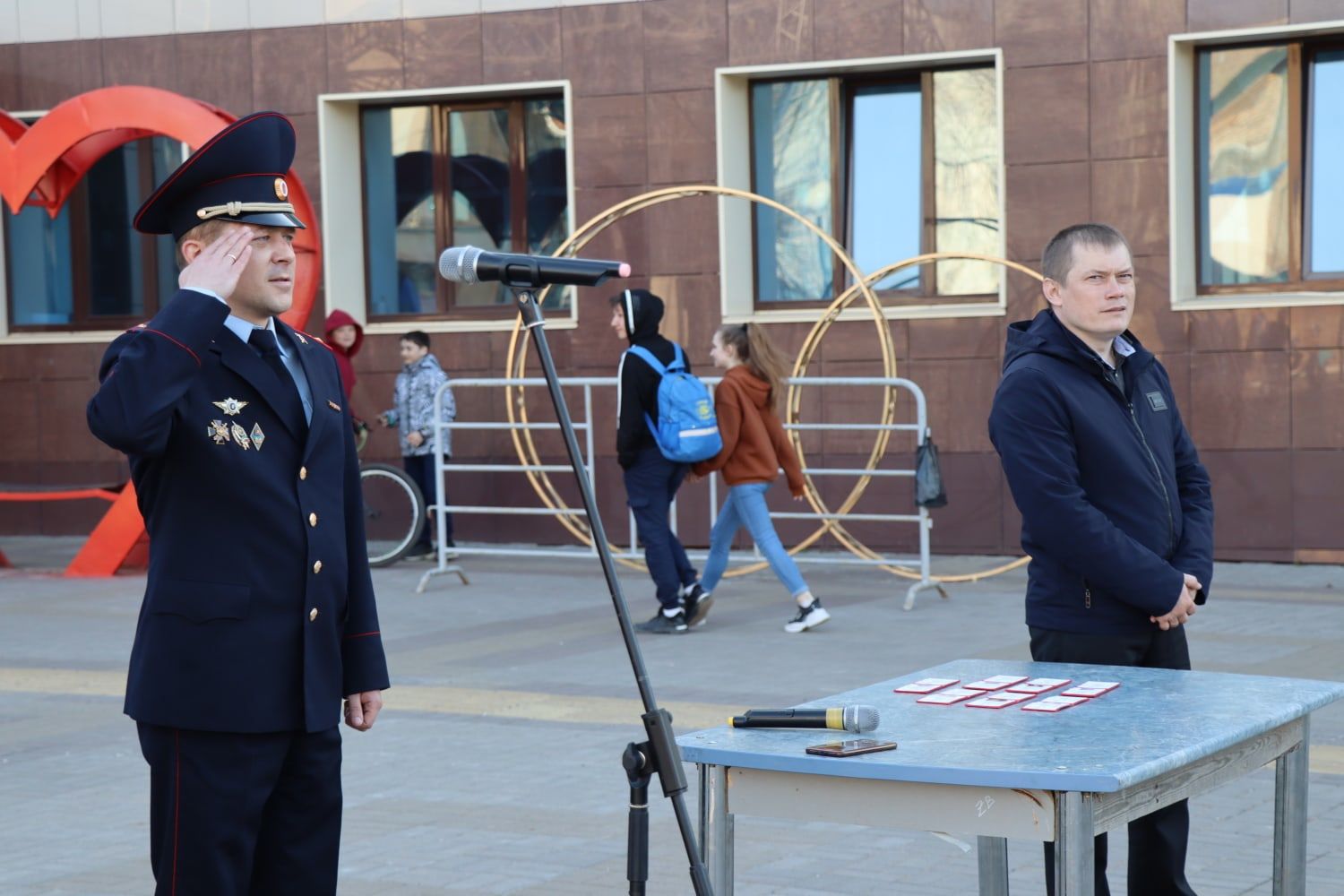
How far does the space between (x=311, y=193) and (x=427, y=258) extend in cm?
114

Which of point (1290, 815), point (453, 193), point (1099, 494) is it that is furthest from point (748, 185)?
point (1290, 815)

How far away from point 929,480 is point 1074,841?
26.8 feet

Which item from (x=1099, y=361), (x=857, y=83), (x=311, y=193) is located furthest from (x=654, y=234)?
(x=1099, y=361)

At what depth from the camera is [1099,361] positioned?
16.2 ft

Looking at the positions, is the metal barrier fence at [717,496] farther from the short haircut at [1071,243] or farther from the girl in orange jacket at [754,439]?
the short haircut at [1071,243]

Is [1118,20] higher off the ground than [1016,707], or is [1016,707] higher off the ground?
[1118,20]

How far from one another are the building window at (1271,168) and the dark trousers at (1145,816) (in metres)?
9.54

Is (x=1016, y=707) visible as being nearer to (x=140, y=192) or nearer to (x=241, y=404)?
(x=241, y=404)

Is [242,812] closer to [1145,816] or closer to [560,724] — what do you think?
[1145,816]

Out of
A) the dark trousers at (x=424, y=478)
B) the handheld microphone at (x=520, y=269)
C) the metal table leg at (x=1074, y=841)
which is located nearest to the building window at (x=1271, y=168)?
the dark trousers at (x=424, y=478)

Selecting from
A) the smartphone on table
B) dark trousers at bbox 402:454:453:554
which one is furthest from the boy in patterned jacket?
the smartphone on table

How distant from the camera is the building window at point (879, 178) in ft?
49.0

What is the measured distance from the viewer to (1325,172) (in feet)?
46.1

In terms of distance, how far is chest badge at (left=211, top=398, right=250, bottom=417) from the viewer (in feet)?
11.9
